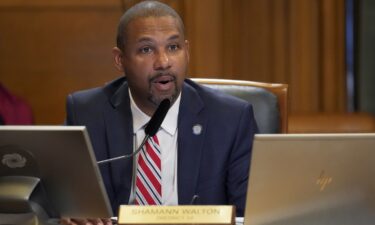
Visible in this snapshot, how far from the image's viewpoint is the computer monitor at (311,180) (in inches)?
72.6

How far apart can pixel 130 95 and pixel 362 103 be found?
184 cm

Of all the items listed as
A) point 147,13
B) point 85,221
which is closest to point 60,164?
point 85,221

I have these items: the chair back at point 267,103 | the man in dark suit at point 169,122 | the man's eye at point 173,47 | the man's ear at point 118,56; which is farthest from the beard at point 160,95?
the chair back at point 267,103

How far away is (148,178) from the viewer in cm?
255

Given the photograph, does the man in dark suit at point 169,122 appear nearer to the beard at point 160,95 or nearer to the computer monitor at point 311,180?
the beard at point 160,95

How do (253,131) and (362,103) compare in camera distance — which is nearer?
(253,131)

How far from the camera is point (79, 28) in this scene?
14.6 feet

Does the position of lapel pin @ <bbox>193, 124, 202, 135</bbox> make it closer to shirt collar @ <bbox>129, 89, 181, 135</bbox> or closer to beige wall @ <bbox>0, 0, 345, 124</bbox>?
shirt collar @ <bbox>129, 89, 181, 135</bbox>

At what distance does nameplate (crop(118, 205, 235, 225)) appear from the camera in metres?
1.84

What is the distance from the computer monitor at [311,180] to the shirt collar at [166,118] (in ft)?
2.60

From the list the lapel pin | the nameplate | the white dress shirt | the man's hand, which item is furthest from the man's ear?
the nameplate

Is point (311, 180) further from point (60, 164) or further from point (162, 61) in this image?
point (162, 61)

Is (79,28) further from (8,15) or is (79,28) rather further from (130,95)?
(130,95)

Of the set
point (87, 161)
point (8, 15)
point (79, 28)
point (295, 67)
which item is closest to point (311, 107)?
point (295, 67)
